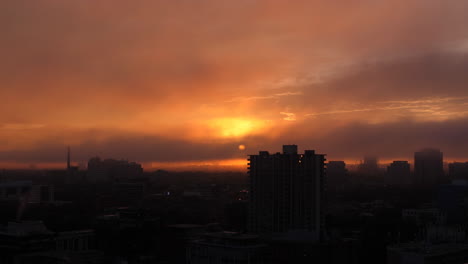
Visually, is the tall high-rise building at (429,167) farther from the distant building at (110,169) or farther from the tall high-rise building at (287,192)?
the tall high-rise building at (287,192)

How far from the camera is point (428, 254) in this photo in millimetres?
20719

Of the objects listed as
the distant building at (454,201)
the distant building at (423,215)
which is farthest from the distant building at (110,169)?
the distant building at (454,201)

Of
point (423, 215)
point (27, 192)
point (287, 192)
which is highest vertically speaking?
point (287, 192)

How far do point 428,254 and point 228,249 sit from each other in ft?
25.3

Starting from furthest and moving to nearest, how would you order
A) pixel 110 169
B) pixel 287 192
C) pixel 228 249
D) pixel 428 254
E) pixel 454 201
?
pixel 110 169 < pixel 454 201 < pixel 287 192 < pixel 228 249 < pixel 428 254

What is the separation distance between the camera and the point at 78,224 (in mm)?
39688

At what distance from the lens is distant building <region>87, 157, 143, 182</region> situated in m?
92.7

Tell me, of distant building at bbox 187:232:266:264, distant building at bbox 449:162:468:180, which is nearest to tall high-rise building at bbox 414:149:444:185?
distant building at bbox 449:162:468:180

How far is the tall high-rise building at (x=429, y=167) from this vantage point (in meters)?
78.2

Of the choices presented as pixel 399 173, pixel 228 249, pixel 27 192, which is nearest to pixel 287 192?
pixel 228 249

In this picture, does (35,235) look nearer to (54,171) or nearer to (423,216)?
(423,216)

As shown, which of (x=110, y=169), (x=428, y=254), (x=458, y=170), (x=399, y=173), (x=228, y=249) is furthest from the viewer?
(x=110, y=169)

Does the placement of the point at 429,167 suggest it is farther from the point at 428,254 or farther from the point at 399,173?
the point at 428,254

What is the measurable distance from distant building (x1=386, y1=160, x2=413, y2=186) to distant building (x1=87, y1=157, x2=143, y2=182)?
43162 millimetres
